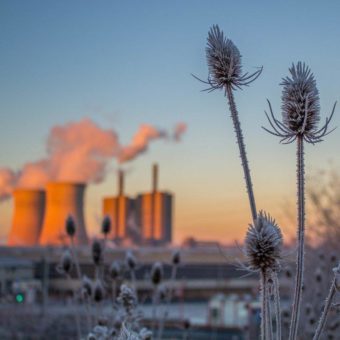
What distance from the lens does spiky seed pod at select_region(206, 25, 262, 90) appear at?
3387 mm

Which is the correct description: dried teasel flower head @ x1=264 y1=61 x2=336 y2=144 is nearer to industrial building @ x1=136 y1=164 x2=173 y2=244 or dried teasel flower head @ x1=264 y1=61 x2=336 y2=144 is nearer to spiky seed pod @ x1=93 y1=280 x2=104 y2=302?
spiky seed pod @ x1=93 y1=280 x2=104 y2=302

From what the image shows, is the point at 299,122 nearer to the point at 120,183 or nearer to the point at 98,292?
the point at 98,292

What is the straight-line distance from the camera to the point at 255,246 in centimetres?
310

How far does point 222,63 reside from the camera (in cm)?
342

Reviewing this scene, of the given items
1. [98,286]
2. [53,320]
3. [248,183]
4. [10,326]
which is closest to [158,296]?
[98,286]

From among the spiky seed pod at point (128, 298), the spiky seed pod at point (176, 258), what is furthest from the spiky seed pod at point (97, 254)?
the spiky seed pod at point (128, 298)

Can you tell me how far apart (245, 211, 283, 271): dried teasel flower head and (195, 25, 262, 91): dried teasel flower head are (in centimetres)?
64

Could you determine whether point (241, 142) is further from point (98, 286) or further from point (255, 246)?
point (98, 286)

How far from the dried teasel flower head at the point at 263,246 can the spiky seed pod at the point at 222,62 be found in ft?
2.12

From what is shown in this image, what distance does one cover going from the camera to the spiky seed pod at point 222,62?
11.1 feet

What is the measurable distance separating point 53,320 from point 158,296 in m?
21.5

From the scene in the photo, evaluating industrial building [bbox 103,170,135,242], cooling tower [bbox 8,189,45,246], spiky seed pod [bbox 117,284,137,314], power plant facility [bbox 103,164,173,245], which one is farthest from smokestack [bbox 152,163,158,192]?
spiky seed pod [bbox 117,284,137,314]

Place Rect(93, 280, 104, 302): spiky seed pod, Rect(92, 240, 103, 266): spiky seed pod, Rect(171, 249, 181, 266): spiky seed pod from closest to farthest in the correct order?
Rect(93, 280, 104, 302): spiky seed pod, Rect(92, 240, 103, 266): spiky seed pod, Rect(171, 249, 181, 266): spiky seed pod

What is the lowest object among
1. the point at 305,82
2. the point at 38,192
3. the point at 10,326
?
the point at 10,326
